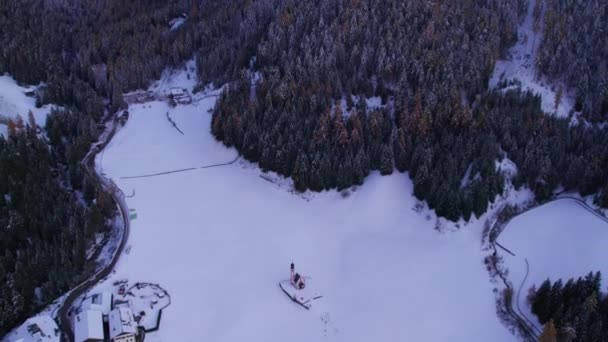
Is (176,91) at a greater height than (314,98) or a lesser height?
lesser

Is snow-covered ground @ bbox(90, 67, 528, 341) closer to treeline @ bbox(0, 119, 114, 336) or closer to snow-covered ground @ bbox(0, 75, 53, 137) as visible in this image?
treeline @ bbox(0, 119, 114, 336)

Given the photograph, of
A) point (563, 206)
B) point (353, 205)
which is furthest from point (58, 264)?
point (563, 206)

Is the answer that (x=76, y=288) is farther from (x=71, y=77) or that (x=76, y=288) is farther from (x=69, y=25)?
(x=69, y=25)

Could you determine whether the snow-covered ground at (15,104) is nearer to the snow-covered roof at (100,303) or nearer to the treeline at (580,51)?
the snow-covered roof at (100,303)

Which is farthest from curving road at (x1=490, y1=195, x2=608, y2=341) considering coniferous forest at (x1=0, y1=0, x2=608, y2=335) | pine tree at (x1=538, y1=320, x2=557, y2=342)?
pine tree at (x1=538, y1=320, x2=557, y2=342)

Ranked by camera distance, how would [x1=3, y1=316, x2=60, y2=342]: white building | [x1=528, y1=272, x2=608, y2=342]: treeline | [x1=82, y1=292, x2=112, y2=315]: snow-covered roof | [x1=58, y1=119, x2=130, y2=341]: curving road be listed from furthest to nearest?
[x1=58, y1=119, x2=130, y2=341]: curving road → [x1=82, y1=292, x2=112, y2=315]: snow-covered roof → [x1=528, y1=272, x2=608, y2=342]: treeline → [x1=3, y1=316, x2=60, y2=342]: white building

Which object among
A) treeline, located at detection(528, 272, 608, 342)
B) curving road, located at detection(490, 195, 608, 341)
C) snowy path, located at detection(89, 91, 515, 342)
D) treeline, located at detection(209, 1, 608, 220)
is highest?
treeline, located at detection(209, 1, 608, 220)

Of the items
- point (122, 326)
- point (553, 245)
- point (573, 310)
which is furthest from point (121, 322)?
point (553, 245)

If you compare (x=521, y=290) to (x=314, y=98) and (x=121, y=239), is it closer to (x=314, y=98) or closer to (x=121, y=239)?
(x=314, y=98)
